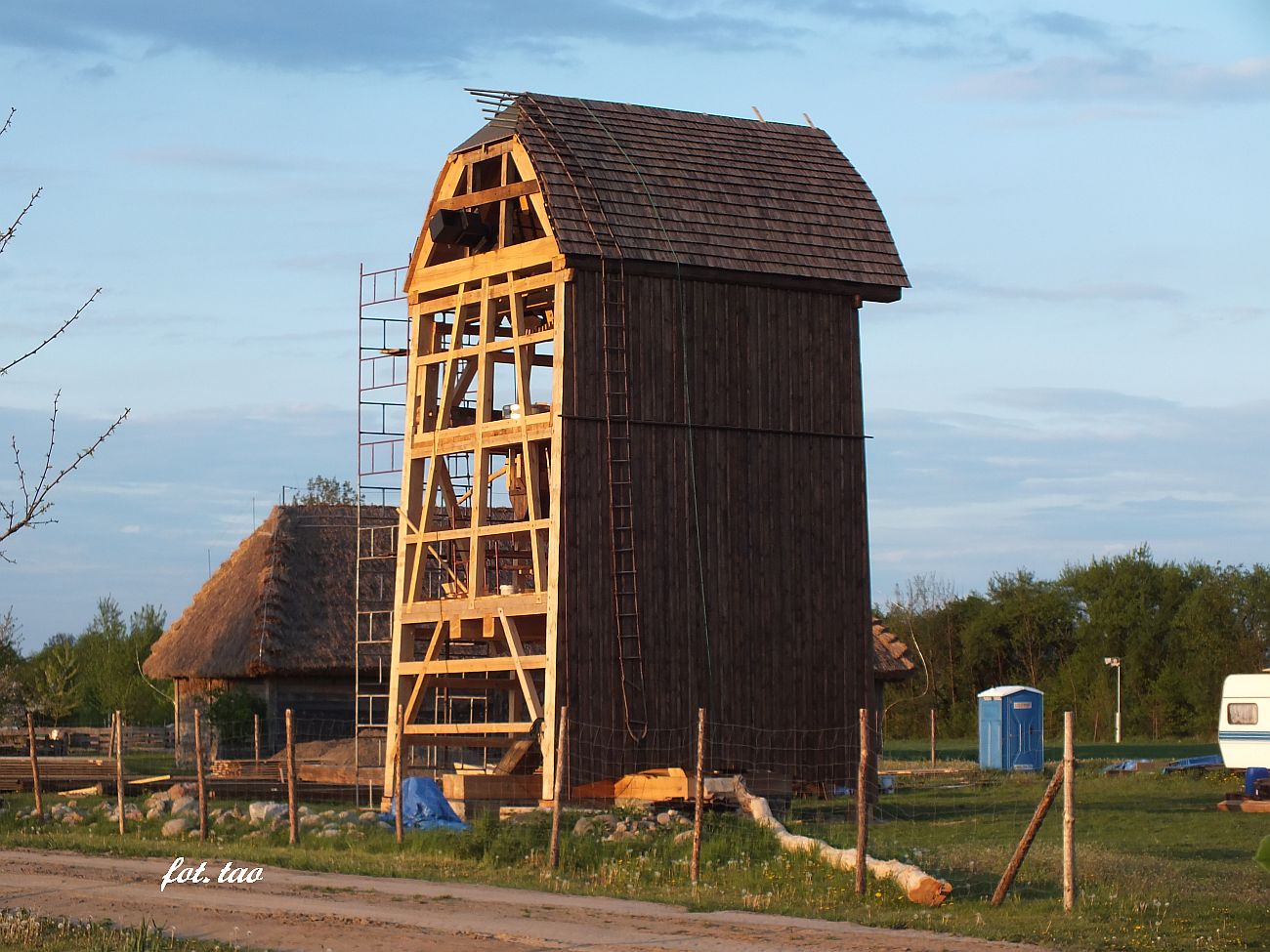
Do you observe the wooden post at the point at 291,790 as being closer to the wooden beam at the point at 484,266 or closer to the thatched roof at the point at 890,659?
the wooden beam at the point at 484,266

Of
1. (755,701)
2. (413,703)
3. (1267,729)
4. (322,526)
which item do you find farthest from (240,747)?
(1267,729)

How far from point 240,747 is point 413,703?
13.8 meters

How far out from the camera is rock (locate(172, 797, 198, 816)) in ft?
99.2

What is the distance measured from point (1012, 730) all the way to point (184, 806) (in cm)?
2434

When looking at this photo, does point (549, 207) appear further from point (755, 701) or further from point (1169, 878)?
point (1169, 878)

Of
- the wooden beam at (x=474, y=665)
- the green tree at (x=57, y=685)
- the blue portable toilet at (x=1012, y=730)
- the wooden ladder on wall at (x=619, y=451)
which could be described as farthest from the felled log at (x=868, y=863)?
the green tree at (x=57, y=685)

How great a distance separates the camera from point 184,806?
3061 cm

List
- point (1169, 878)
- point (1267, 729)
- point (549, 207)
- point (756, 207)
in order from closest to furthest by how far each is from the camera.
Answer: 1. point (1169, 878)
2. point (549, 207)
3. point (756, 207)
4. point (1267, 729)

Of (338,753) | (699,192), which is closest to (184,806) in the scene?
(338,753)

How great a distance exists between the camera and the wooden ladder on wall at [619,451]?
3212 cm

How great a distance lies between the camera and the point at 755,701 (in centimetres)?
3328

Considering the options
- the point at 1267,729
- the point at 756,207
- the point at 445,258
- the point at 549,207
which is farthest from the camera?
the point at 1267,729

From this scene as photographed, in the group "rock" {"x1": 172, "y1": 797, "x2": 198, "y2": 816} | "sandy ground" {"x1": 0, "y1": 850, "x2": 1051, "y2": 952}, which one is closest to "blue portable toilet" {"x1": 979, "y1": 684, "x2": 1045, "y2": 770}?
"rock" {"x1": 172, "y1": 797, "x2": 198, "y2": 816}

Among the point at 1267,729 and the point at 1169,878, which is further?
the point at 1267,729
